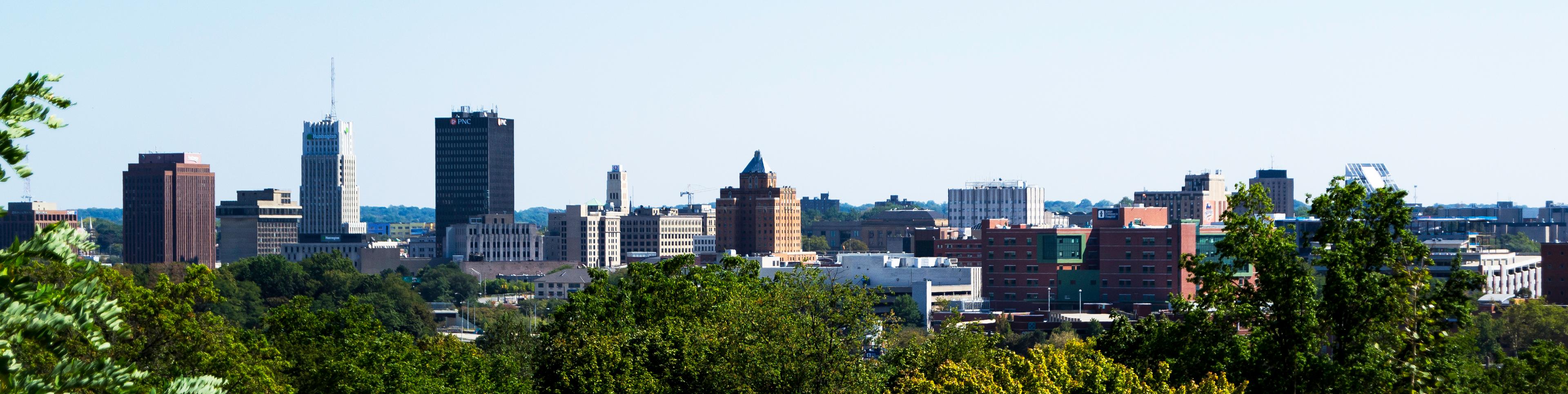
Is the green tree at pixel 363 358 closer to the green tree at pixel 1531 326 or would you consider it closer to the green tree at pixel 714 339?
the green tree at pixel 714 339

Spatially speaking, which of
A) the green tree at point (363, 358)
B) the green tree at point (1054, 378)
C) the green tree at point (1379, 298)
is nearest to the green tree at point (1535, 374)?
the green tree at point (1379, 298)

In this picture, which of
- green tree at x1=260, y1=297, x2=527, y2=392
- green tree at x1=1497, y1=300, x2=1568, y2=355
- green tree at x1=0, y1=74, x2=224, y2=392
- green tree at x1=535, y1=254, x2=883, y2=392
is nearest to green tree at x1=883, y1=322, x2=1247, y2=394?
green tree at x1=535, y1=254, x2=883, y2=392

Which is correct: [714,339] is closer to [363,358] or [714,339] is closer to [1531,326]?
[363,358]

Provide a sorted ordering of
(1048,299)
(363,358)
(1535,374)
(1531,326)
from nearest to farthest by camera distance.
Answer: (1535,374) → (363,358) → (1531,326) → (1048,299)

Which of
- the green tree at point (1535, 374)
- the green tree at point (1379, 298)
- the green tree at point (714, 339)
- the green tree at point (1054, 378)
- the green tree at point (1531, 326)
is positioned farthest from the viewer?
the green tree at point (1531, 326)

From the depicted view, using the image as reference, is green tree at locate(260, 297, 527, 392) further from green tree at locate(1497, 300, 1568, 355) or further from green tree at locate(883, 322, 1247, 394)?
green tree at locate(1497, 300, 1568, 355)

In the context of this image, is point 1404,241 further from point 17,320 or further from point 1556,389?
point 17,320

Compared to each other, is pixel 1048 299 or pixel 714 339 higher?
pixel 714 339

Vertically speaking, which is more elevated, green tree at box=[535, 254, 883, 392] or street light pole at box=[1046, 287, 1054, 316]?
green tree at box=[535, 254, 883, 392]

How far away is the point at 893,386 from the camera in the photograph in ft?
153

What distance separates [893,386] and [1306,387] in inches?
490

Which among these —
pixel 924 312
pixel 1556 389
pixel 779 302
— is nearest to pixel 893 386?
pixel 779 302

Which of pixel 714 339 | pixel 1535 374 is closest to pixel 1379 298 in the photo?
pixel 1535 374

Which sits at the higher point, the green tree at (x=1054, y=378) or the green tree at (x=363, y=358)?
the green tree at (x=1054, y=378)
